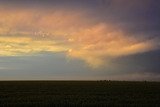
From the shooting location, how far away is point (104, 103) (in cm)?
3170

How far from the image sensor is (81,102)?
3222cm

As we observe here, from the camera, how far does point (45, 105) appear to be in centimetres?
3072

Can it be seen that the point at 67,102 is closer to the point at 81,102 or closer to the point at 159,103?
the point at 81,102

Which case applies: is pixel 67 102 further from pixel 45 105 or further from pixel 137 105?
pixel 137 105

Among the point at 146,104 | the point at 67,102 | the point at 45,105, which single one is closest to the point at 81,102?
the point at 67,102

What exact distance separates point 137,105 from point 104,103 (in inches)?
113

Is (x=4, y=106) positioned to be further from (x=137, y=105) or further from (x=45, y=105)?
(x=137, y=105)

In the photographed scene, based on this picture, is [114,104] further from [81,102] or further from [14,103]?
[14,103]

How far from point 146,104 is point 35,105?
9545 millimetres

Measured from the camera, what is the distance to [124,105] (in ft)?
101

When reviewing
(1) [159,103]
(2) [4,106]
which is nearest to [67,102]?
(2) [4,106]

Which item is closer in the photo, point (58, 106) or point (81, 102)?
point (58, 106)

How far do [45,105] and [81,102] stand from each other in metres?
3.41

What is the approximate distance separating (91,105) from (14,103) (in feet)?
22.4
